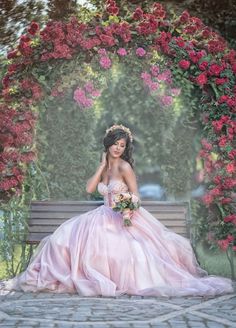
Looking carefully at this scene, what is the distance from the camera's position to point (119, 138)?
21.5 ft

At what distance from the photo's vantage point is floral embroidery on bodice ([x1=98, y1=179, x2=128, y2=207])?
255 inches

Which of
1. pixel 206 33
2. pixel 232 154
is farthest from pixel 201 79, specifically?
pixel 232 154

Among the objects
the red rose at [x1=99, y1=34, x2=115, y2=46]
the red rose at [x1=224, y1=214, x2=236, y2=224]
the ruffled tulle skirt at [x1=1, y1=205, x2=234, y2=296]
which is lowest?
the ruffled tulle skirt at [x1=1, y1=205, x2=234, y2=296]

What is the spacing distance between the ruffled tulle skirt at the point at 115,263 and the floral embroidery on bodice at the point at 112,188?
0.43 ft

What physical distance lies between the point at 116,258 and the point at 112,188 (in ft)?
2.66

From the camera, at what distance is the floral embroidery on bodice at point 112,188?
21.2ft

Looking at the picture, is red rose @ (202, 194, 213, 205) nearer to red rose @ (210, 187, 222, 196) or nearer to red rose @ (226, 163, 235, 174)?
red rose @ (210, 187, 222, 196)

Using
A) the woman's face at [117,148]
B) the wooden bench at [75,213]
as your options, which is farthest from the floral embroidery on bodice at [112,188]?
the wooden bench at [75,213]

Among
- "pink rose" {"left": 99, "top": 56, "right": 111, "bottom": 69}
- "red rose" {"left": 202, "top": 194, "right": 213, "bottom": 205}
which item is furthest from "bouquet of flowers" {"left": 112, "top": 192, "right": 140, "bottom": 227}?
"pink rose" {"left": 99, "top": 56, "right": 111, "bottom": 69}

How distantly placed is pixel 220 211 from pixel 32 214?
205cm

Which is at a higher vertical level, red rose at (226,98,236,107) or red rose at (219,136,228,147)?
red rose at (226,98,236,107)

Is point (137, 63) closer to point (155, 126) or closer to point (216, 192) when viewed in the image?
point (216, 192)

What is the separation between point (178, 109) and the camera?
28.1ft

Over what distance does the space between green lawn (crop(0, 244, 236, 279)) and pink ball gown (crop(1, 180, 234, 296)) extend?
1360 millimetres
